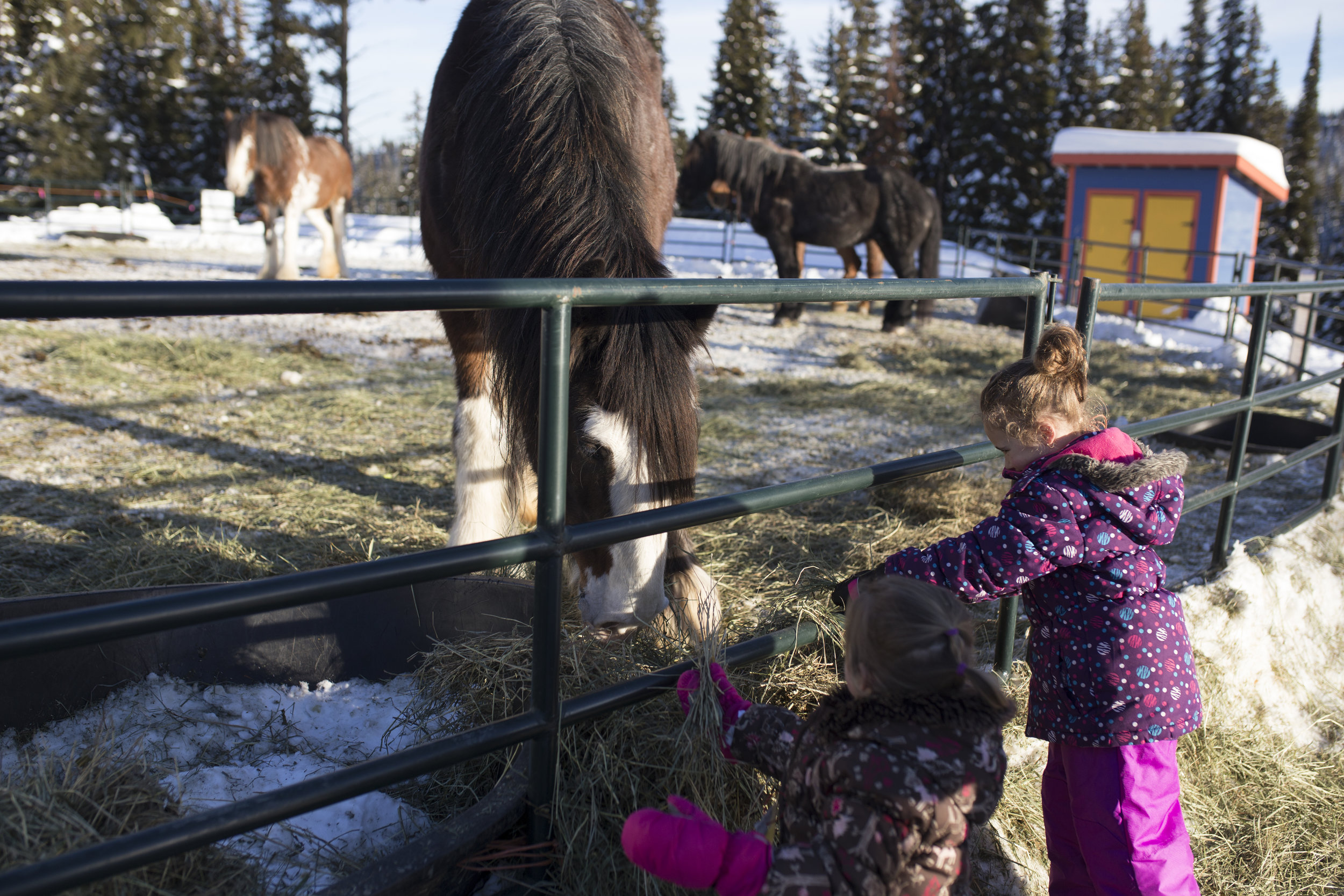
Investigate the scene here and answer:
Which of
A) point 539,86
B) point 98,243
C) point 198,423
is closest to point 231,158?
point 98,243

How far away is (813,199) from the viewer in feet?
36.8

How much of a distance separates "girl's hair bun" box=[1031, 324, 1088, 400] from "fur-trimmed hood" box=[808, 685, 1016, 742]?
2.34ft

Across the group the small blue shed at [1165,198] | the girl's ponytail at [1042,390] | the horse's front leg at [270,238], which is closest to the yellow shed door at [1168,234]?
the small blue shed at [1165,198]

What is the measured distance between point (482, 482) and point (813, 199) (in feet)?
29.6

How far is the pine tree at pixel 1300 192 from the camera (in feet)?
95.0

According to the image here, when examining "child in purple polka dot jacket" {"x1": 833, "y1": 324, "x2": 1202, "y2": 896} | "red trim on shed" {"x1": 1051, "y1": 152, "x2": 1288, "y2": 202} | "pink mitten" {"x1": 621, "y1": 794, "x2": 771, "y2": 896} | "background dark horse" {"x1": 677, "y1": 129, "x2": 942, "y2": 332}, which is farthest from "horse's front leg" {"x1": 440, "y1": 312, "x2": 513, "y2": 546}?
"red trim on shed" {"x1": 1051, "y1": 152, "x2": 1288, "y2": 202}

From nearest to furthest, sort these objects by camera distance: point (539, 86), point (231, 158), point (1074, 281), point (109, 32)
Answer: point (539, 86) < point (231, 158) < point (1074, 281) < point (109, 32)

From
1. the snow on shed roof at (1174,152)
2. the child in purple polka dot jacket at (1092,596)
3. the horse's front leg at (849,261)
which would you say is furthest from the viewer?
the snow on shed roof at (1174,152)

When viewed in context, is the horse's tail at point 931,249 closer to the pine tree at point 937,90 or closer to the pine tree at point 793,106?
the pine tree at point 937,90

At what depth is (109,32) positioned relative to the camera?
91.4 ft

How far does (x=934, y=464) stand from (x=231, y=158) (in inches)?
476

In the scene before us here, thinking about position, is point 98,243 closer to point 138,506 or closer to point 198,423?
point 198,423

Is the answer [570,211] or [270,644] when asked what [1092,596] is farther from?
[270,644]

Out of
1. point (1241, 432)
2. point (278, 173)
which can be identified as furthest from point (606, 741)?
point (278, 173)
